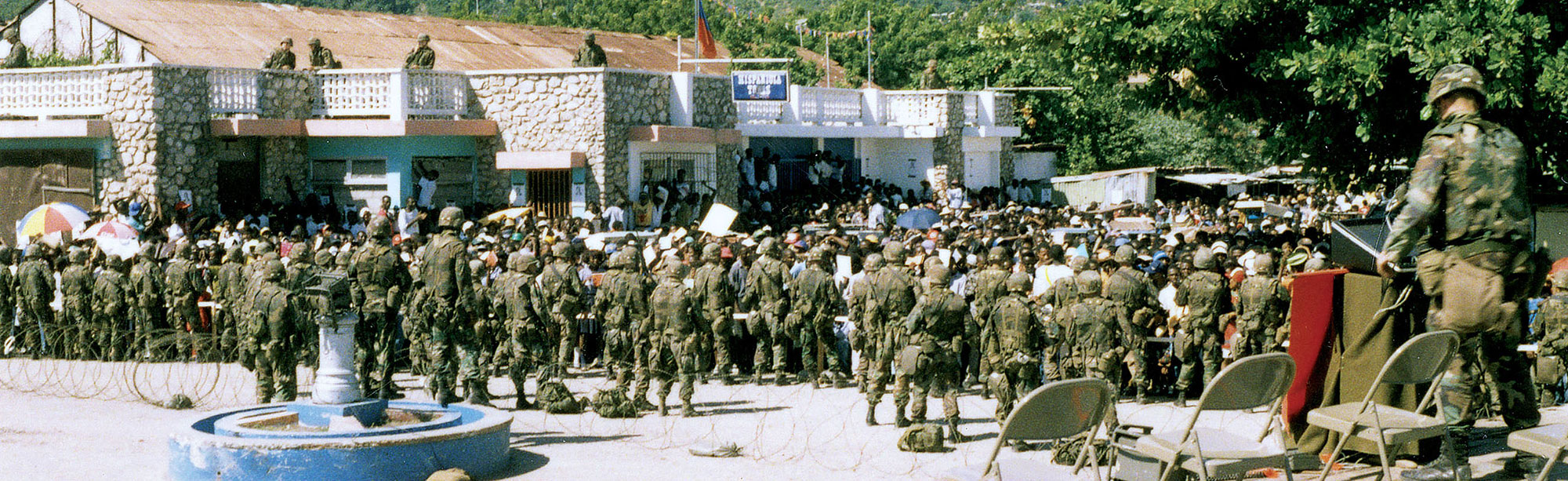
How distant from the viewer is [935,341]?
37.4 ft

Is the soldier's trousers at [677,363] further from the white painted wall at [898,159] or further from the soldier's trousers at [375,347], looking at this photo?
the white painted wall at [898,159]

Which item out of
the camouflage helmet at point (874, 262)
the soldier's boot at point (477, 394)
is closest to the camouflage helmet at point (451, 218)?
the soldier's boot at point (477, 394)

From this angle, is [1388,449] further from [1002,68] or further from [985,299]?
[1002,68]

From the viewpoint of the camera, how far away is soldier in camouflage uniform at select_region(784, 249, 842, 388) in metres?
14.3

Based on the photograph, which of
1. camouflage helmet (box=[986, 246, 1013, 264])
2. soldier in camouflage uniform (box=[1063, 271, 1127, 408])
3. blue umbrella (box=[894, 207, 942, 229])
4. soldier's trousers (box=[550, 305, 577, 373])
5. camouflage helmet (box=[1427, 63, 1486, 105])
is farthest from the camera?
blue umbrella (box=[894, 207, 942, 229])

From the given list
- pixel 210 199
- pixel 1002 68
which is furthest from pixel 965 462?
pixel 1002 68

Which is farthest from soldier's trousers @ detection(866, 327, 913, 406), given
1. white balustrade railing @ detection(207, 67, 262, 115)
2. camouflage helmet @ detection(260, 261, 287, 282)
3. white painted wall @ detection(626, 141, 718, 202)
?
A: white balustrade railing @ detection(207, 67, 262, 115)

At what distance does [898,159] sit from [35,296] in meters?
21.1

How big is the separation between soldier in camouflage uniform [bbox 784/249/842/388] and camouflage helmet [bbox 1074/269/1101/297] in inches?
107

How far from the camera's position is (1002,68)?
4216 centimetres

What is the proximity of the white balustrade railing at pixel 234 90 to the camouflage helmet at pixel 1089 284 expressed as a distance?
50.9 ft

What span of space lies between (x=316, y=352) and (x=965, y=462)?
22.9 ft

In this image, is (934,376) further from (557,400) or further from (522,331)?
(522,331)

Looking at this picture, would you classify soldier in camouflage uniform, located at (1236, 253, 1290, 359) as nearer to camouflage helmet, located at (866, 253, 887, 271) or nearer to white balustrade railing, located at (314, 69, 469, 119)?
camouflage helmet, located at (866, 253, 887, 271)
